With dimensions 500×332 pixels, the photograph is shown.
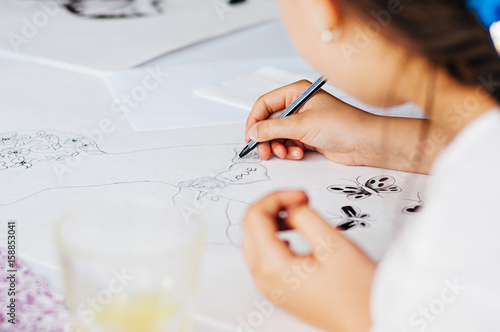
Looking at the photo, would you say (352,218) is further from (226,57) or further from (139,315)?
(226,57)

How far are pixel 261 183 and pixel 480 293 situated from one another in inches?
11.5

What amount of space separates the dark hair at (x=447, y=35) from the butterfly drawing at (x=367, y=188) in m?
0.20

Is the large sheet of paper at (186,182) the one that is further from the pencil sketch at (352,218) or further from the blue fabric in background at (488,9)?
the blue fabric in background at (488,9)

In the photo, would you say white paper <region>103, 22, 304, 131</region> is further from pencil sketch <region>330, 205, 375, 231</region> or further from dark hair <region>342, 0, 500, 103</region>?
dark hair <region>342, 0, 500, 103</region>

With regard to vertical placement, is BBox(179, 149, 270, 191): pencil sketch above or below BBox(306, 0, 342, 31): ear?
below

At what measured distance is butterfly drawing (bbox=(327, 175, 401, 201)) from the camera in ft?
2.15

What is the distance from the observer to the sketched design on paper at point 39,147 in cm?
71

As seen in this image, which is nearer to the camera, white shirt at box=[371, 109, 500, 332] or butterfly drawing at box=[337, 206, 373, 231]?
white shirt at box=[371, 109, 500, 332]

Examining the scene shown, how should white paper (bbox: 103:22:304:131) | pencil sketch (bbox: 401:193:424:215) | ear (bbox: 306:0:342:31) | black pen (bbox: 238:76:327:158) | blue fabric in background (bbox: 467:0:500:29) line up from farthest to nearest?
1. blue fabric in background (bbox: 467:0:500:29)
2. white paper (bbox: 103:22:304:131)
3. black pen (bbox: 238:76:327:158)
4. pencil sketch (bbox: 401:193:424:215)
5. ear (bbox: 306:0:342:31)

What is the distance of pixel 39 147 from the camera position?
0.74 m

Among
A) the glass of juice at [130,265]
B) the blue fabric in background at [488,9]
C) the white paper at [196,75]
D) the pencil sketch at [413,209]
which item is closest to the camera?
the glass of juice at [130,265]

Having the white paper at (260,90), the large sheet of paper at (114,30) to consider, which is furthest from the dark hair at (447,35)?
the large sheet of paper at (114,30)

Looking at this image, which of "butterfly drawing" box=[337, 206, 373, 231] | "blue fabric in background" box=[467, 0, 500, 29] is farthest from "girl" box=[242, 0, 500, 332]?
"blue fabric in background" box=[467, 0, 500, 29]

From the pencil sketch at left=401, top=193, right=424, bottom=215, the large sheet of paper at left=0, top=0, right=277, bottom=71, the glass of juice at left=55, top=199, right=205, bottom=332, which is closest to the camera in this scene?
the glass of juice at left=55, top=199, right=205, bottom=332
